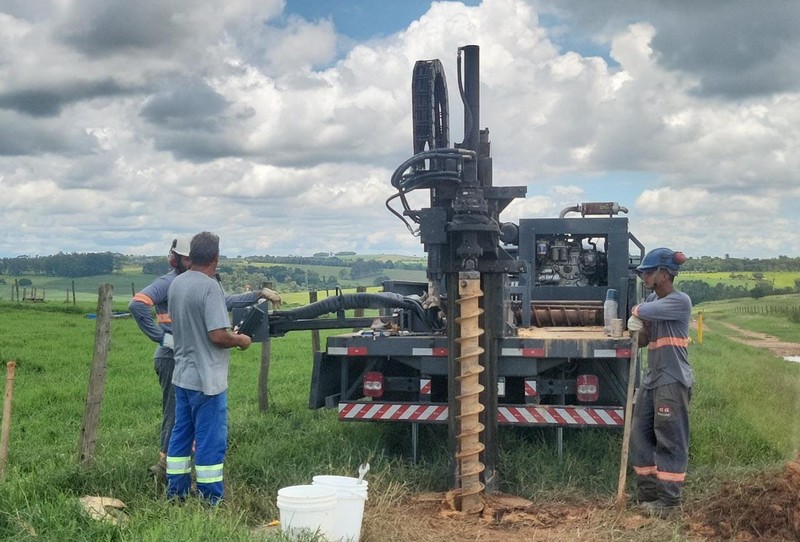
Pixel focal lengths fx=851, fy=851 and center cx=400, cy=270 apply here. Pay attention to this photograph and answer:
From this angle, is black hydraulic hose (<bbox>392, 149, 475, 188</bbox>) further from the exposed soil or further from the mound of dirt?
the mound of dirt

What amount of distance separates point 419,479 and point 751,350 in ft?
61.9

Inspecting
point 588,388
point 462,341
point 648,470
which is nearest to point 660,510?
point 648,470

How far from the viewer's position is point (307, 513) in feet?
16.9

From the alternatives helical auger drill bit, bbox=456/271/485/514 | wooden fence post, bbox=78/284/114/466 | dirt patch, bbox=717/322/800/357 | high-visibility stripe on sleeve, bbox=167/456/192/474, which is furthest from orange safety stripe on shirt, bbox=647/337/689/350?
dirt patch, bbox=717/322/800/357

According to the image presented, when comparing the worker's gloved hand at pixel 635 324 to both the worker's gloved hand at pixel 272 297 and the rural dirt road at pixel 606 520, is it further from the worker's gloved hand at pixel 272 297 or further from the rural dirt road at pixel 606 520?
the worker's gloved hand at pixel 272 297

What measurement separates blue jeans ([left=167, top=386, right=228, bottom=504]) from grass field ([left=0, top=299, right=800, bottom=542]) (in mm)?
179

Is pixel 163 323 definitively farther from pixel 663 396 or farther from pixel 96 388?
pixel 663 396

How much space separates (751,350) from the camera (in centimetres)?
2359

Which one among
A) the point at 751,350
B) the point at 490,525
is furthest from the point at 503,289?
the point at 751,350

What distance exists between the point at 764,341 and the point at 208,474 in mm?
25223

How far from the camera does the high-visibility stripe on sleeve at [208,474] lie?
588cm

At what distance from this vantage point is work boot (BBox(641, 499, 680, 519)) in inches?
251

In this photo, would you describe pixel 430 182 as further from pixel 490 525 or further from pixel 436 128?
pixel 490 525

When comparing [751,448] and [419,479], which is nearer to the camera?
[419,479]
